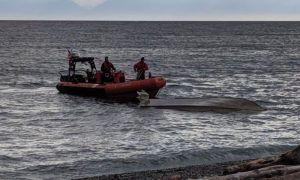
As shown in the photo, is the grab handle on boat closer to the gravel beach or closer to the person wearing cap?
the person wearing cap

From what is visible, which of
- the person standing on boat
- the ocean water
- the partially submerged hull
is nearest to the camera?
the ocean water

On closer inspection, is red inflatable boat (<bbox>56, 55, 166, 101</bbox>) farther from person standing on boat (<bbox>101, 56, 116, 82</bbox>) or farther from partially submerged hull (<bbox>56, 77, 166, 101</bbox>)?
person standing on boat (<bbox>101, 56, 116, 82</bbox>)

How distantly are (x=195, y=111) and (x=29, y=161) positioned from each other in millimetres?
10539

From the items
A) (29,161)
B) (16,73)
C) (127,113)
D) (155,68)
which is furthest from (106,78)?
(155,68)

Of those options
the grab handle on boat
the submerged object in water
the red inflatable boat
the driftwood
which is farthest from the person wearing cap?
the driftwood

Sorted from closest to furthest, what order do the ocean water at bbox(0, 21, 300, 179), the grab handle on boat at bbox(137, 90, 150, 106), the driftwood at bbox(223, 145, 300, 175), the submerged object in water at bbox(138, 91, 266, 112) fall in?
the driftwood at bbox(223, 145, 300, 175) → the ocean water at bbox(0, 21, 300, 179) → the submerged object in water at bbox(138, 91, 266, 112) → the grab handle on boat at bbox(137, 90, 150, 106)

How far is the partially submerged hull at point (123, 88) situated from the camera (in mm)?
28328

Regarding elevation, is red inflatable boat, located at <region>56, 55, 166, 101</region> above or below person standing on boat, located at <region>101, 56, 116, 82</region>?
below

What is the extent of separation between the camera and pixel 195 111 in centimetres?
2552

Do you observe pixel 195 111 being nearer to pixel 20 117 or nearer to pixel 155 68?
pixel 20 117

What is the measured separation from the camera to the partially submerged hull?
92.9 ft

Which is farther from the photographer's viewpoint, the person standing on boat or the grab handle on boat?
the person standing on boat

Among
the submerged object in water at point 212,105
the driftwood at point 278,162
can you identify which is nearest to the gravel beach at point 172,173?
the driftwood at point 278,162

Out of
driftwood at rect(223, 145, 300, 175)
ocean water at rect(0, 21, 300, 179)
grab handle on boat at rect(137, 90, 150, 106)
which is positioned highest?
driftwood at rect(223, 145, 300, 175)
